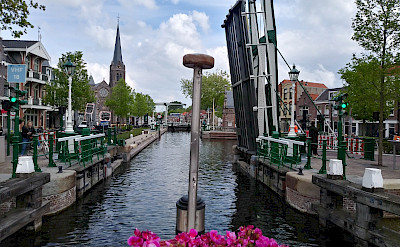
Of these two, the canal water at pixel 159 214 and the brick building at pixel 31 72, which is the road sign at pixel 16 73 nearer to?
the canal water at pixel 159 214

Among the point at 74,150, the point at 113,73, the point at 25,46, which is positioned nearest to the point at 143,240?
the point at 74,150

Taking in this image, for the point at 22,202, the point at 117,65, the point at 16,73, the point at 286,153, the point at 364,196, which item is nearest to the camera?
the point at 364,196

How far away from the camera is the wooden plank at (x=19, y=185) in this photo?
19.9 feet

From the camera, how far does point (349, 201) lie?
26.8ft

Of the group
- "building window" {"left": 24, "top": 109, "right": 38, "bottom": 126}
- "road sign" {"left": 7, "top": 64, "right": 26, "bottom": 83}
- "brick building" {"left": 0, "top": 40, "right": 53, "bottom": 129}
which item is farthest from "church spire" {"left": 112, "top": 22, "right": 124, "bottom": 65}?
"road sign" {"left": 7, "top": 64, "right": 26, "bottom": 83}

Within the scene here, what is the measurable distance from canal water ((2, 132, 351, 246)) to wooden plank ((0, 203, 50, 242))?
42 cm

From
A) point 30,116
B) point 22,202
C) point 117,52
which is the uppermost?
point 117,52

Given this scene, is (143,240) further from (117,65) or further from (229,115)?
(117,65)

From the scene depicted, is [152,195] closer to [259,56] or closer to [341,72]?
[259,56]

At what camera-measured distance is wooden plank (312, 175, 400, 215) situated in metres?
5.66

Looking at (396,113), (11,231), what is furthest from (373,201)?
(396,113)

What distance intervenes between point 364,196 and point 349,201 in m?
2.07

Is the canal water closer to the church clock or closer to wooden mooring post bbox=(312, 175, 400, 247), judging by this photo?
wooden mooring post bbox=(312, 175, 400, 247)

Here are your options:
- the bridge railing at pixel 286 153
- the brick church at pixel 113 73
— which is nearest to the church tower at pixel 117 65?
the brick church at pixel 113 73
